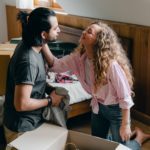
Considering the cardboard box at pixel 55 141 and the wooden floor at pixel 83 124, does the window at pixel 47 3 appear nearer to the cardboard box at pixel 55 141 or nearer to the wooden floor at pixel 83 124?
the wooden floor at pixel 83 124

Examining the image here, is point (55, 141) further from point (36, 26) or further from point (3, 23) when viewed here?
point (3, 23)

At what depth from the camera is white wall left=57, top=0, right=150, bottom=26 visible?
110 inches

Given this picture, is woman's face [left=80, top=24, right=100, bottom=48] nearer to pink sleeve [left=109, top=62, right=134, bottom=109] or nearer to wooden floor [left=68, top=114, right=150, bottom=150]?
pink sleeve [left=109, top=62, right=134, bottom=109]

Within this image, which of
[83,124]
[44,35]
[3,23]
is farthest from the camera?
[3,23]

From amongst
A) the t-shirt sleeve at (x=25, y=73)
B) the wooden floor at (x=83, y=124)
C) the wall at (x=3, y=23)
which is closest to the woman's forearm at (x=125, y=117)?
the t-shirt sleeve at (x=25, y=73)

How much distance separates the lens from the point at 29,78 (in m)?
1.70

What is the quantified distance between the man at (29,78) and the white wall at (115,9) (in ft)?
4.05

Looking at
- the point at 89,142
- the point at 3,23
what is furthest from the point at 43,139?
the point at 3,23

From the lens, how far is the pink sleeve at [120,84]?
69.6 inches

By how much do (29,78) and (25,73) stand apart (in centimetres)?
3

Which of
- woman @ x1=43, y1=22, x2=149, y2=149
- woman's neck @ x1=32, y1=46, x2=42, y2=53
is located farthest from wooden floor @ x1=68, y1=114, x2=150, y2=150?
woman's neck @ x1=32, y1=46, x2=42, y2=53

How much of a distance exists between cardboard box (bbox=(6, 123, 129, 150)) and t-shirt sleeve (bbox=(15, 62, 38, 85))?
30cm

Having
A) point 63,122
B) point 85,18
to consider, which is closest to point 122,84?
point 63,122

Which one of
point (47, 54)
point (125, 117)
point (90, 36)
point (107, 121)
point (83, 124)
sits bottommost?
point (83, 124)
